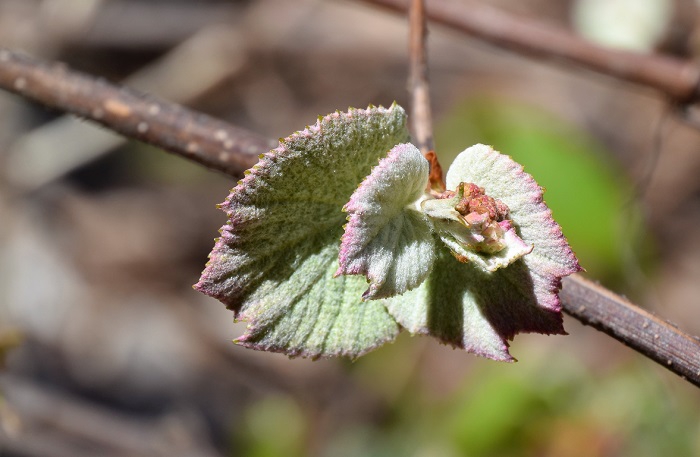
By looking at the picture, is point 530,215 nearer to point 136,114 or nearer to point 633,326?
point 633,326

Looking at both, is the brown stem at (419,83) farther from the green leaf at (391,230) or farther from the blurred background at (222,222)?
the blurred background at (222,222)

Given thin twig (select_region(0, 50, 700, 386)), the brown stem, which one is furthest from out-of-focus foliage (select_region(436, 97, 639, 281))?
thin twig (select_region(0, 50, 700, 386))

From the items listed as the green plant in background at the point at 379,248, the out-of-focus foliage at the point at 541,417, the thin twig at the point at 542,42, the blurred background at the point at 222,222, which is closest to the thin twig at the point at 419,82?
the green plant in background at the point at 379,248

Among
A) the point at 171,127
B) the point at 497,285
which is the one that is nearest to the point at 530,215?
the point at 497,285

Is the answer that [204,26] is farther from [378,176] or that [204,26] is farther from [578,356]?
[378,176]

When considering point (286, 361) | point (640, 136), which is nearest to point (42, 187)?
point (286, 361)
